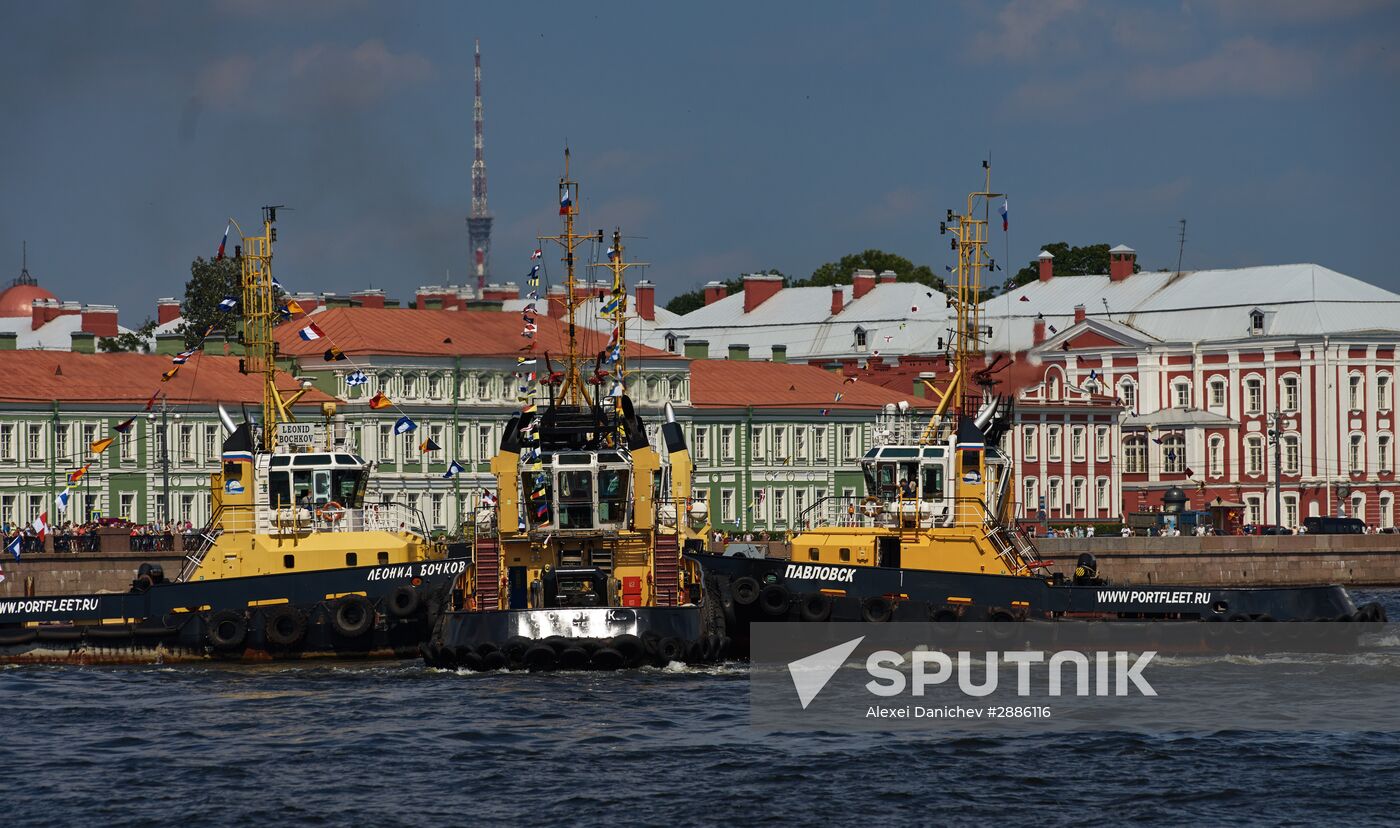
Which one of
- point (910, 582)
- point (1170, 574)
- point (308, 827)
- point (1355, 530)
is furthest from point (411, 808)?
point (1355, 530)

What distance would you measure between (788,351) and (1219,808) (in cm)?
9296

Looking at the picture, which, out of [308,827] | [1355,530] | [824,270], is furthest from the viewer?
[824,270]

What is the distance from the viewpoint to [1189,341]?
114562 mm

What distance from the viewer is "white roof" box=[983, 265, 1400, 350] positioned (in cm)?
11238

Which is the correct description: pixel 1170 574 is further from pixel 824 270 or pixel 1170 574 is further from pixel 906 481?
pixel 824 270

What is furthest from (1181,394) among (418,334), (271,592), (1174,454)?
(271,592)

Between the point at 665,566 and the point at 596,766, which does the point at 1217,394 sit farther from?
the point at 596,766

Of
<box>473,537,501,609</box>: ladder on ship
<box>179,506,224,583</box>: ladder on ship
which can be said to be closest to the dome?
<box>179,506,224,583</box>: ladder on ship

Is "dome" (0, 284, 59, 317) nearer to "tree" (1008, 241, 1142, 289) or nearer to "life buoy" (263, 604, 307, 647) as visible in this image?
"tree" (1008, 241, 1142, 289)

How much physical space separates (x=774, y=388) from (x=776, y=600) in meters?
54.3

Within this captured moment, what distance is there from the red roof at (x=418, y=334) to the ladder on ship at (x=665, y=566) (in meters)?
42.5

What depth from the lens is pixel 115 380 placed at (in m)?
85.0

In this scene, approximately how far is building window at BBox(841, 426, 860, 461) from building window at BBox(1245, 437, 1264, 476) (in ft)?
64.2

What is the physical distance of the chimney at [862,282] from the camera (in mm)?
128250
